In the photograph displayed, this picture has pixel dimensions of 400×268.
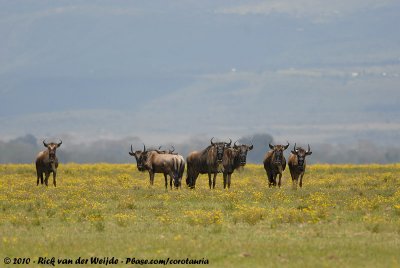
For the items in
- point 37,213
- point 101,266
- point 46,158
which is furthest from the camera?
point 46,158

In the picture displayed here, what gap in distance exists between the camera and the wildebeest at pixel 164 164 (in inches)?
1766

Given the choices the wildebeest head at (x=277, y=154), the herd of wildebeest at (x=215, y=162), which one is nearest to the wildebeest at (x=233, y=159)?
the herd of wildebeest at (x=215, y=162)

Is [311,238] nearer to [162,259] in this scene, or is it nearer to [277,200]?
[162,259]

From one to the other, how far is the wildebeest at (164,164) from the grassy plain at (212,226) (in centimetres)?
505

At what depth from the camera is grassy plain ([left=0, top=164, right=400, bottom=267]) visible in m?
22.2

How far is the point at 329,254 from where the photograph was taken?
21953 millimetres

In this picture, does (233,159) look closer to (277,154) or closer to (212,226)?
(277,154)

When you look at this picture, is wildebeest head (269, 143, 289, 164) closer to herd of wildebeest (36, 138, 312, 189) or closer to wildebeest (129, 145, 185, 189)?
herd of wildebeest (36, 138, 312, 189)

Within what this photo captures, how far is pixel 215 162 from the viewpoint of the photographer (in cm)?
4381

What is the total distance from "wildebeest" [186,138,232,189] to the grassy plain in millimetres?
4299

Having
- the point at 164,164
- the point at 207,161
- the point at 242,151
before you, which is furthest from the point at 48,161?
the point at 242,151

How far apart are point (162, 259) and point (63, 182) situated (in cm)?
2797

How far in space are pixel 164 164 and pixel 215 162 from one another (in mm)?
2732

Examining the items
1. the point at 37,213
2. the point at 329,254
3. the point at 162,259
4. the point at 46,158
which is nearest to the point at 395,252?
the point at 329,254
